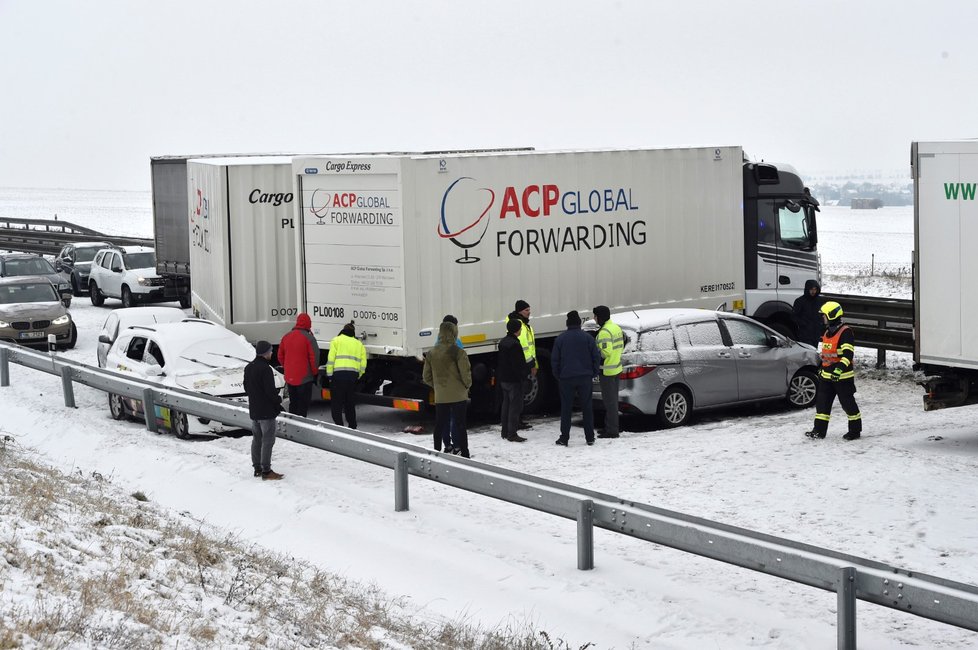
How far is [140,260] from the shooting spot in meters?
31.7

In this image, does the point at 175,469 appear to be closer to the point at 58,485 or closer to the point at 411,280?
the point at 58,485

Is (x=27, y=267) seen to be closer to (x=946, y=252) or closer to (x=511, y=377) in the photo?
(x=511, y=377)

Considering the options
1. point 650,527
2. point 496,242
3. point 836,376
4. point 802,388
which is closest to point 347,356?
point 496,242

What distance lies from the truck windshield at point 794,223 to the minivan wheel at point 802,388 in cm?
444

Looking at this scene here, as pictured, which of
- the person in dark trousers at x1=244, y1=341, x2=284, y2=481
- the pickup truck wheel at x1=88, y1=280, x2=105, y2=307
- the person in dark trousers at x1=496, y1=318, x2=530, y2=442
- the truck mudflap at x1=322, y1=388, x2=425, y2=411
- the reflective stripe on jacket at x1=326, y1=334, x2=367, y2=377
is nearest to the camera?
the person in dark trousers at x1=244, y1=341, x2=284, y2=481

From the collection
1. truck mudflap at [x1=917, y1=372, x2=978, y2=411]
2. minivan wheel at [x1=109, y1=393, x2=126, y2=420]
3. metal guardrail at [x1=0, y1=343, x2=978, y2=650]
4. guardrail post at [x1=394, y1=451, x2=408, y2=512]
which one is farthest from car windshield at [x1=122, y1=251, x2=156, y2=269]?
truck mudflap at [x1=917, y1=372, x2=978, y2=411]

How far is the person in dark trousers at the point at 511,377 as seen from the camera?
49.5 ft

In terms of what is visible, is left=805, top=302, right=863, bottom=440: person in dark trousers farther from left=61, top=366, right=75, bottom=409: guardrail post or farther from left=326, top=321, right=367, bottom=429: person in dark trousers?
left=61, top=366, right=75, bottom=409: guardrail post

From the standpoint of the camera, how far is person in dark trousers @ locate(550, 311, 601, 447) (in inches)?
585

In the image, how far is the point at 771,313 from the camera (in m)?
20.9

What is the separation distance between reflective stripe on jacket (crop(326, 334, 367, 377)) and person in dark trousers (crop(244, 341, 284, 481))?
9.30 feet

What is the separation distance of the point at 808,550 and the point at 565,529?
10.1 feet

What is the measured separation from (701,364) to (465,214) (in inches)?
146

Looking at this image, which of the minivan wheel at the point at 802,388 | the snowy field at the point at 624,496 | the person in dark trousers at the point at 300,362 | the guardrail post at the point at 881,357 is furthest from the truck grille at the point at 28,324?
the guardrail post at the point at 881,357
